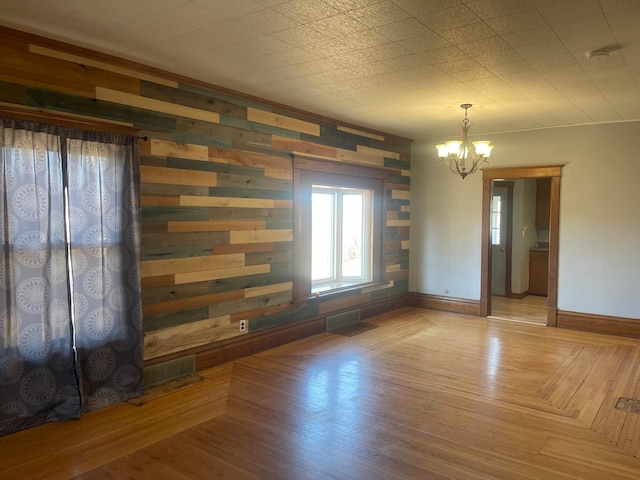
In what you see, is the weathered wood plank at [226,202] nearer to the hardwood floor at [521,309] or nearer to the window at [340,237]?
the window at [340,237]

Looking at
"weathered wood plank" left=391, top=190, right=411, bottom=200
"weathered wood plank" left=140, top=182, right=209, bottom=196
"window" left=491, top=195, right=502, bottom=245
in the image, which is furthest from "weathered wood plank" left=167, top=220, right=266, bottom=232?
"window" left=491, top=195, right=502, bottom=245

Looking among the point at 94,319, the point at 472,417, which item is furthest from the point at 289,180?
the point at 472,417

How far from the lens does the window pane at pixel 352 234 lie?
21.4 ft

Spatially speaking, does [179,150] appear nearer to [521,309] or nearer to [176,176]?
[176,176]

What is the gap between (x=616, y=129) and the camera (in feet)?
18.4

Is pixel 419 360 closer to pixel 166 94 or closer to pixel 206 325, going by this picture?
pixel 206 325

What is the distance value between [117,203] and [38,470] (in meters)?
1.79

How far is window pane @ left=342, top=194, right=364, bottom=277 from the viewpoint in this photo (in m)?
6.53

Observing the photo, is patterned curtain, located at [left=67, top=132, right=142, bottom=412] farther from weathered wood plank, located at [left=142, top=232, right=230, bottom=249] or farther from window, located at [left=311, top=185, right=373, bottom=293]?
window, located at [left=311, top=185, right=373, bottom=293]

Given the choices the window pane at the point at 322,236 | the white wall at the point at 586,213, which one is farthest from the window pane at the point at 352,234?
the white wall at the point at 586,213

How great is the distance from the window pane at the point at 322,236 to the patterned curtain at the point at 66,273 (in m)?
2.88

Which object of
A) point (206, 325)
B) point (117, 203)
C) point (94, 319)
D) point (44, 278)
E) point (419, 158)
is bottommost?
point (206, 325)

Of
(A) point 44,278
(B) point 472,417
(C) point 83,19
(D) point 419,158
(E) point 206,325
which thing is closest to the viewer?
(C) point 83,19

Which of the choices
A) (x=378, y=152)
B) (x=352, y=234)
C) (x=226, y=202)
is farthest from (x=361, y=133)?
(x=226, y=202)
